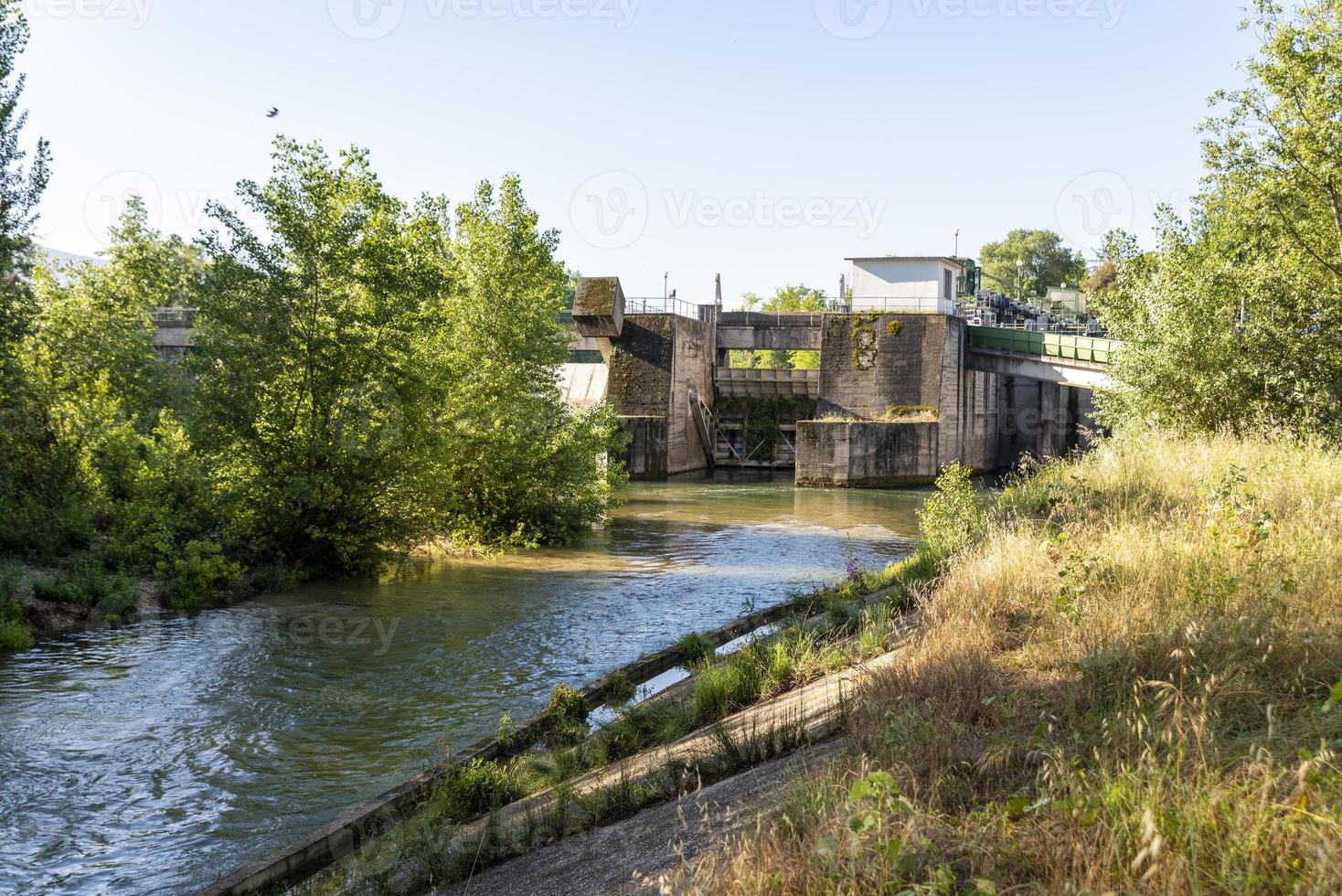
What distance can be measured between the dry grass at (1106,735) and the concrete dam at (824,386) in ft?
97.7

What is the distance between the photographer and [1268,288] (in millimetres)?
18875

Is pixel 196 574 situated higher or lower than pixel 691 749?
lower

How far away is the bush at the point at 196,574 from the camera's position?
50.2 ft

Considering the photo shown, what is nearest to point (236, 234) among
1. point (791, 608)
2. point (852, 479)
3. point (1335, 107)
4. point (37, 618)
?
point (37, 618)

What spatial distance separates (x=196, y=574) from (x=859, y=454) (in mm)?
27393

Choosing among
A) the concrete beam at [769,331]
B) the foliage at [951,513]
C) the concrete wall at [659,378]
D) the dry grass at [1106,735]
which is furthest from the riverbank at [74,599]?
the concrete beam at [769,331]

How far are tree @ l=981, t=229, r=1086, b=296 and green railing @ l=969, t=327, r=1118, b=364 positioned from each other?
42625mm

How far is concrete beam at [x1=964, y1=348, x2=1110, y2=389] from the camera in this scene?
37.3 metres

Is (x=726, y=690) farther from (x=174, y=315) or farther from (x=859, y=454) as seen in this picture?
(x=174, y=315)

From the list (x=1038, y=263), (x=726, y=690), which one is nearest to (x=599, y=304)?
(x=726, y=690)

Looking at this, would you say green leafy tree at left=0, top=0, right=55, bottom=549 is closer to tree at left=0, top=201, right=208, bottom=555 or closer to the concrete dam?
tree at left=0, top=201, right=208, bottom=555

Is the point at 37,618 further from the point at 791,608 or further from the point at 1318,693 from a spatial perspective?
the point at 1318,693

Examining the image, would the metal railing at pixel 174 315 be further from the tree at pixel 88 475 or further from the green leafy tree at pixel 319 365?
the green leafy tree at pixel 319 365

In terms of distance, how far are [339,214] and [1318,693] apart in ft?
53.5
